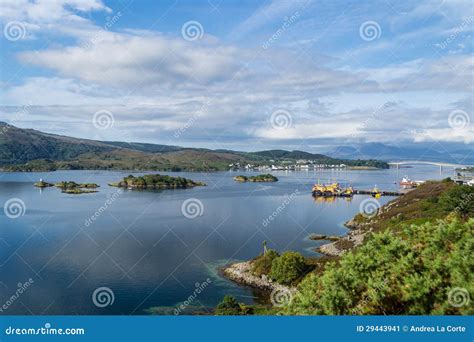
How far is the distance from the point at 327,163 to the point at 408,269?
3103 inches

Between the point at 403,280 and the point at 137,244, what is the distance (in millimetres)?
13486

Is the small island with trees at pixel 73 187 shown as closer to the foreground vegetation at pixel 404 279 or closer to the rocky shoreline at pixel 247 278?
the rocky shoreline at pixel 247 278

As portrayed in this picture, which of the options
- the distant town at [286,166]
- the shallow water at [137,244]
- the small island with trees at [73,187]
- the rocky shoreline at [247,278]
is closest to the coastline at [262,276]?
the rocky shoreline at [247,278]

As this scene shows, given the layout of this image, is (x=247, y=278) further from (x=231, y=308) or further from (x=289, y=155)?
(x=289, y=155)

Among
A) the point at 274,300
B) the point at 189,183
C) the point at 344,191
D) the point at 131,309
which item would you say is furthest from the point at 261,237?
the point at 189,183

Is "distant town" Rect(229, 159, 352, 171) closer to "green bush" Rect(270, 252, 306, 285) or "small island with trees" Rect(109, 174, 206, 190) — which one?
"small island with trees" Rect(109, 174, 206, 190)

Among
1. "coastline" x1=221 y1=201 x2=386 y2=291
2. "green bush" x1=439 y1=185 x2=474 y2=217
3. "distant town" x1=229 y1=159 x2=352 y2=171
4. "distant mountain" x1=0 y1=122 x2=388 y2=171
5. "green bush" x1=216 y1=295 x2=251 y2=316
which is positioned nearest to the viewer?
"green bush" x1=216 y1=295 x2=251 y2=316

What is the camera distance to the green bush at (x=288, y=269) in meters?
12.0

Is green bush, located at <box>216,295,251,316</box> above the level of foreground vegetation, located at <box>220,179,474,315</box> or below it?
below

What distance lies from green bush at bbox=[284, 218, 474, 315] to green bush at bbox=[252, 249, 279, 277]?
25.0 feet

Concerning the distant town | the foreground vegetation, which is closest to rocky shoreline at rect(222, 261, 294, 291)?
the foreground vegetation

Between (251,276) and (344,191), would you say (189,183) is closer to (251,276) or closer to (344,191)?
(344,191)

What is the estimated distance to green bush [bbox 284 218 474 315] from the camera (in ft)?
14.8

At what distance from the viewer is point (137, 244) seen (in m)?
16.9
